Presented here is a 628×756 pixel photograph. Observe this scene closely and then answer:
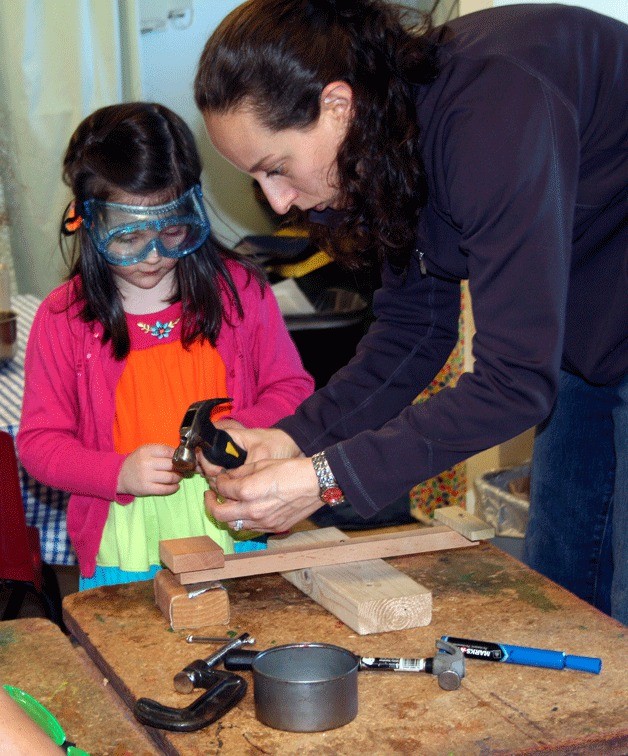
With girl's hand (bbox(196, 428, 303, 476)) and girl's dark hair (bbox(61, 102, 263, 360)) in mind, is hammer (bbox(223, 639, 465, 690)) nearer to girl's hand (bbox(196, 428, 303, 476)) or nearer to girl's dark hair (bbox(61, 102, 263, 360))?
girl's hand (bbox(196, 428, 303, 476))

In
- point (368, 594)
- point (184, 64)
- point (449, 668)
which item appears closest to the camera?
point (449, 668)

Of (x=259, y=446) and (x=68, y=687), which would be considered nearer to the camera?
(x=68, y=687)

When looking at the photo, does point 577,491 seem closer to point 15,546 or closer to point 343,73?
point 343,73

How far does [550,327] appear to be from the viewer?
51.2 inches

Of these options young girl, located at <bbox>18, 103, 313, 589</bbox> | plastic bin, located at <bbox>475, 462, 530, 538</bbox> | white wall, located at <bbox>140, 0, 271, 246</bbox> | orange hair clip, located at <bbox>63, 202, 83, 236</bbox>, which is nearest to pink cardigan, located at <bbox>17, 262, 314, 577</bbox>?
young girl, located at <bbox>18, 103, 313, 589</bbox>

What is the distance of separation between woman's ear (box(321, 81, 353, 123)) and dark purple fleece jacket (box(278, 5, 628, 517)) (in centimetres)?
10

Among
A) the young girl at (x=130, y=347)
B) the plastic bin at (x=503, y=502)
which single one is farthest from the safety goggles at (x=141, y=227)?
the plastic bin at (x=503, y=502)

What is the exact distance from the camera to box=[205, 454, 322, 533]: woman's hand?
1.44 meters

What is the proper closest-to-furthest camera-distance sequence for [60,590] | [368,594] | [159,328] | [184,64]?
1. [368,594]
2. [159,328]
3. [60,590]
4. [184,64]

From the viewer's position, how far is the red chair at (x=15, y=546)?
225 centimetres

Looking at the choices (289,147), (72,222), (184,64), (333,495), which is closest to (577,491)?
(333,495)

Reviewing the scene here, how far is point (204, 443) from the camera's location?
5.05 ft

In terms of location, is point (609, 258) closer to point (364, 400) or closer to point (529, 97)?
point (529, 97)

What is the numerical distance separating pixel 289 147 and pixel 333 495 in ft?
1.63
